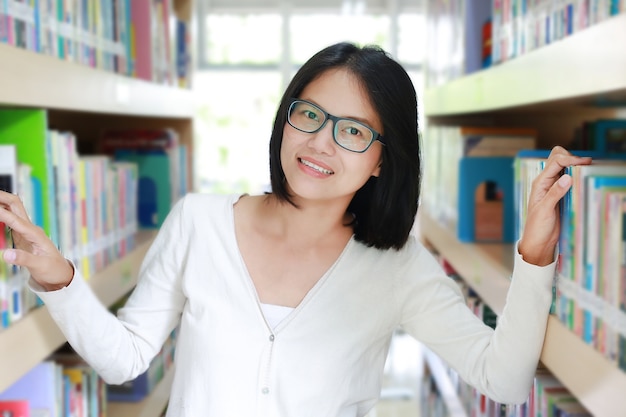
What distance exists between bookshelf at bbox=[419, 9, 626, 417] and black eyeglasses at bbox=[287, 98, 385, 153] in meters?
0.32

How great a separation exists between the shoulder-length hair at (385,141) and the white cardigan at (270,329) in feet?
0.18

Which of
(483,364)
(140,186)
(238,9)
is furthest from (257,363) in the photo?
(238,9)

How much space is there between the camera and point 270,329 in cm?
129

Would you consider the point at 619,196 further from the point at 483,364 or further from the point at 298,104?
the point at 298,104

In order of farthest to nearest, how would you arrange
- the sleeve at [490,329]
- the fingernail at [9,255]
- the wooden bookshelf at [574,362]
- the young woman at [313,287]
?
the young woman at [313,287] < the sleeve at [490,329] < the fingernail at [9,255] < the wooden bookshelf at [574,362]

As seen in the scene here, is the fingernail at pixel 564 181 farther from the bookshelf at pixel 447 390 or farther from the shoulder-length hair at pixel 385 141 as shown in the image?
the bookshelf at pixel 447 390

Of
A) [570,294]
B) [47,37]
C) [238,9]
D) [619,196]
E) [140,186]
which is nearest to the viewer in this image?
[619,196]

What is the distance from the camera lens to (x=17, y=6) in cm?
123

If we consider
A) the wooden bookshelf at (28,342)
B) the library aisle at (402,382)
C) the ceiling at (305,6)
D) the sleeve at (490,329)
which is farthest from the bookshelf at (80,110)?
the ceiling at (305,6)

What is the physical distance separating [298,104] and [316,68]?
0.26 feet

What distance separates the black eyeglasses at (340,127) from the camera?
1.24 metres

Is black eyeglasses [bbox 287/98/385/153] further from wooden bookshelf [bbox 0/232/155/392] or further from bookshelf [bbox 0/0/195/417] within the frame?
wooden bookshelf [bbox 0/232/155/392]

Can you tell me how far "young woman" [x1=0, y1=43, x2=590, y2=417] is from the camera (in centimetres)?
122

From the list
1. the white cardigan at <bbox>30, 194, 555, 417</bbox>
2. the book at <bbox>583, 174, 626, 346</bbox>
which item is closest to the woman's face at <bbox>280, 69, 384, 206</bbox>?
the white cardigan at <bbox>30, 194, 555, 417</bbox>
